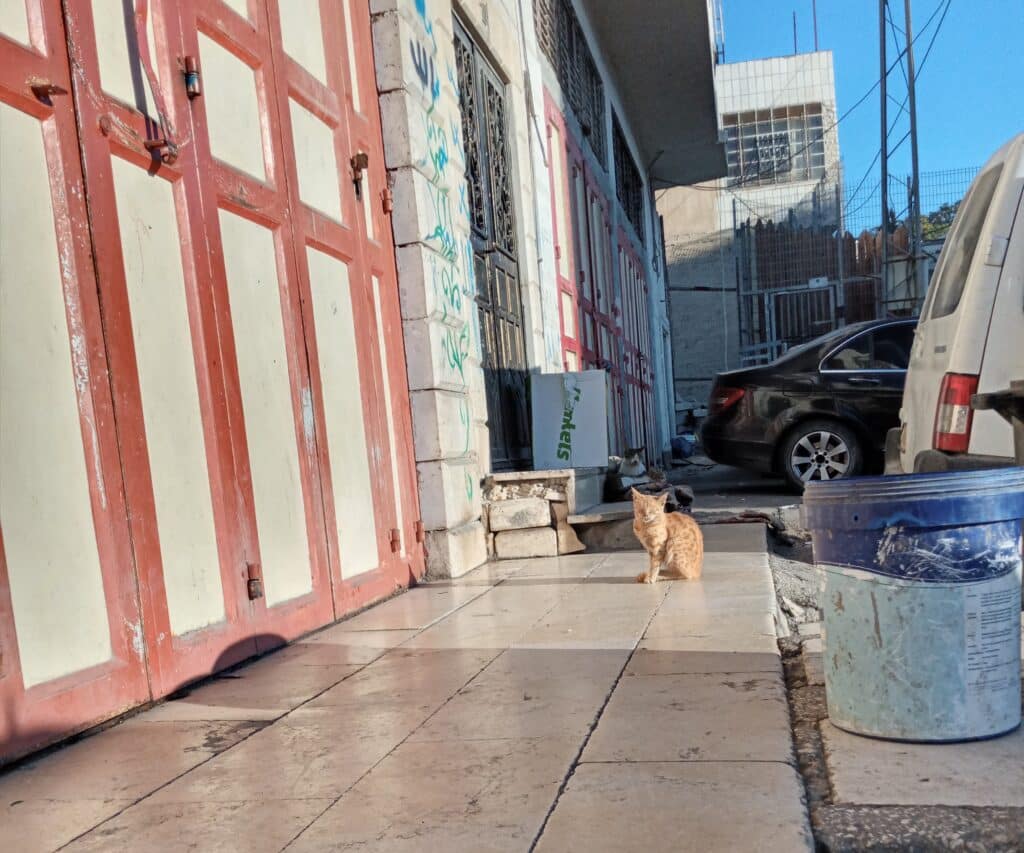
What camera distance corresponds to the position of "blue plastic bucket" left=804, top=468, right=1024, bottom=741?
83.0 inches

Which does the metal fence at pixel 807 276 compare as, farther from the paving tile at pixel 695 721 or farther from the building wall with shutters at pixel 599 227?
the paving tile at pixel 695 721

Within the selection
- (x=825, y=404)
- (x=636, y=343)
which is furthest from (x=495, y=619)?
(x=636, y=343)

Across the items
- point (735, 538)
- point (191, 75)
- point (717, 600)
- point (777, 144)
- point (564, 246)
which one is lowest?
point (735, 538)

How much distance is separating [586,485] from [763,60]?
98.8 ft

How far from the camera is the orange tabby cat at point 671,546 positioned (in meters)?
4.79

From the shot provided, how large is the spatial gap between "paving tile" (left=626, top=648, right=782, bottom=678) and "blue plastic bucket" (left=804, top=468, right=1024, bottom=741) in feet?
2.16

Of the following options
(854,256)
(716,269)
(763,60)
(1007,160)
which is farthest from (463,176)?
(763,60)

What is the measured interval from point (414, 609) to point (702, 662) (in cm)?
180

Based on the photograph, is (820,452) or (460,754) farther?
(820,452)

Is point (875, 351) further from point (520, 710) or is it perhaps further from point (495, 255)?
point (520, 710)

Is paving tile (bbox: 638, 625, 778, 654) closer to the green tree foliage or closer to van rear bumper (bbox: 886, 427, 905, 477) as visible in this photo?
van rear bumper (bbox: 886, 427, 905, 477)

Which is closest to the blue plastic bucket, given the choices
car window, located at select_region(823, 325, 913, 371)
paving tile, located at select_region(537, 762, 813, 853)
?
paving tile, located at select_region(537, 762, 813, 853)

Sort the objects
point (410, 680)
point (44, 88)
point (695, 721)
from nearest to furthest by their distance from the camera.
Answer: point (695, 721) → point (44, 88) → point (410, 680)

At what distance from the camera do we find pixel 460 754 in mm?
2260
